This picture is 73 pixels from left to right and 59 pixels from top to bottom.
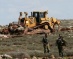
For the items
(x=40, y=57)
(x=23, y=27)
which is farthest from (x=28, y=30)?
(x=40, y=57)

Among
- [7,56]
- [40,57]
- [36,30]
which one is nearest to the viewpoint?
[7,56]

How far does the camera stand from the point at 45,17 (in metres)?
58.8

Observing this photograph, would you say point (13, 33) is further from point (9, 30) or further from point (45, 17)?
point (45, 17)

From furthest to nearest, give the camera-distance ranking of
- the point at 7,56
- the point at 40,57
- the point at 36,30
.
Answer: the point at 36,30 < the point at 40,57 < the point at 7,56

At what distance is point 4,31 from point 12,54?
31.9 metres

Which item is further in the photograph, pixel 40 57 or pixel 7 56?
pixel 40 57

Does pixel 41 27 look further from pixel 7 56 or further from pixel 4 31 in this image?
pixel 7 56

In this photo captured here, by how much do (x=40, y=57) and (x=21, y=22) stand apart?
3046cm

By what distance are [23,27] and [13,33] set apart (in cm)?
187

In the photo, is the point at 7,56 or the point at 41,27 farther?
the point at 41,27

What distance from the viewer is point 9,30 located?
58.2 metres

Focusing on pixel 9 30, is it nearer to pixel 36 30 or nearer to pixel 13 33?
pixel 13 33

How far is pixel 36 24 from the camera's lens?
195 ft

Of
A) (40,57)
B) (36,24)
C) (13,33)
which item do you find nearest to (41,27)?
(36,24)
